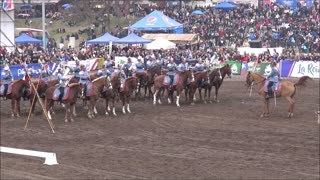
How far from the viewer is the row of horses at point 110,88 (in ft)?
80.1

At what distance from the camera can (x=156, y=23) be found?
4672 centimetres

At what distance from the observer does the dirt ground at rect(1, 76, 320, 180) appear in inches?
626

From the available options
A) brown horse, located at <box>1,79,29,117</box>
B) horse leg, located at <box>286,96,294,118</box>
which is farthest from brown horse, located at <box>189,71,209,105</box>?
brown horse, located at <box>1,79,29,117</box>

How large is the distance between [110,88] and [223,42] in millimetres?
20654

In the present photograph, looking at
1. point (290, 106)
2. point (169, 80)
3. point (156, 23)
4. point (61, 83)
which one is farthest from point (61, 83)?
point (156, 23)

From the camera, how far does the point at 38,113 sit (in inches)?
1052

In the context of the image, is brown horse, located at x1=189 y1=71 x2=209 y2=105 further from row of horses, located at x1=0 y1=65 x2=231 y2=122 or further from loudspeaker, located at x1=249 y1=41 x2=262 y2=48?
loudspeaker, located at x1=249 y1=41 x2=262 y2=48

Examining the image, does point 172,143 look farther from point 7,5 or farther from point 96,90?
point 7,5

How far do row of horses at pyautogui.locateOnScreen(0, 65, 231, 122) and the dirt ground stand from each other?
53 cm

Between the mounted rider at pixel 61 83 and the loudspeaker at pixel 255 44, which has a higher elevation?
the loudspeaker at pixel 255 44

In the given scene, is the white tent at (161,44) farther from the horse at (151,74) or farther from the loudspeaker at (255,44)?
the horse at (151,74)

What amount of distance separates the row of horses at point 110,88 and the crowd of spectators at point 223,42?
5.72 meters

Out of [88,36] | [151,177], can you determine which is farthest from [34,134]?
[88,36]

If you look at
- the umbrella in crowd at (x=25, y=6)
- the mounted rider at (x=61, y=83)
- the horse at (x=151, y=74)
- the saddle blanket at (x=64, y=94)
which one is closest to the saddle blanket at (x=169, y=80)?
the horse at (x=151, y=74)
